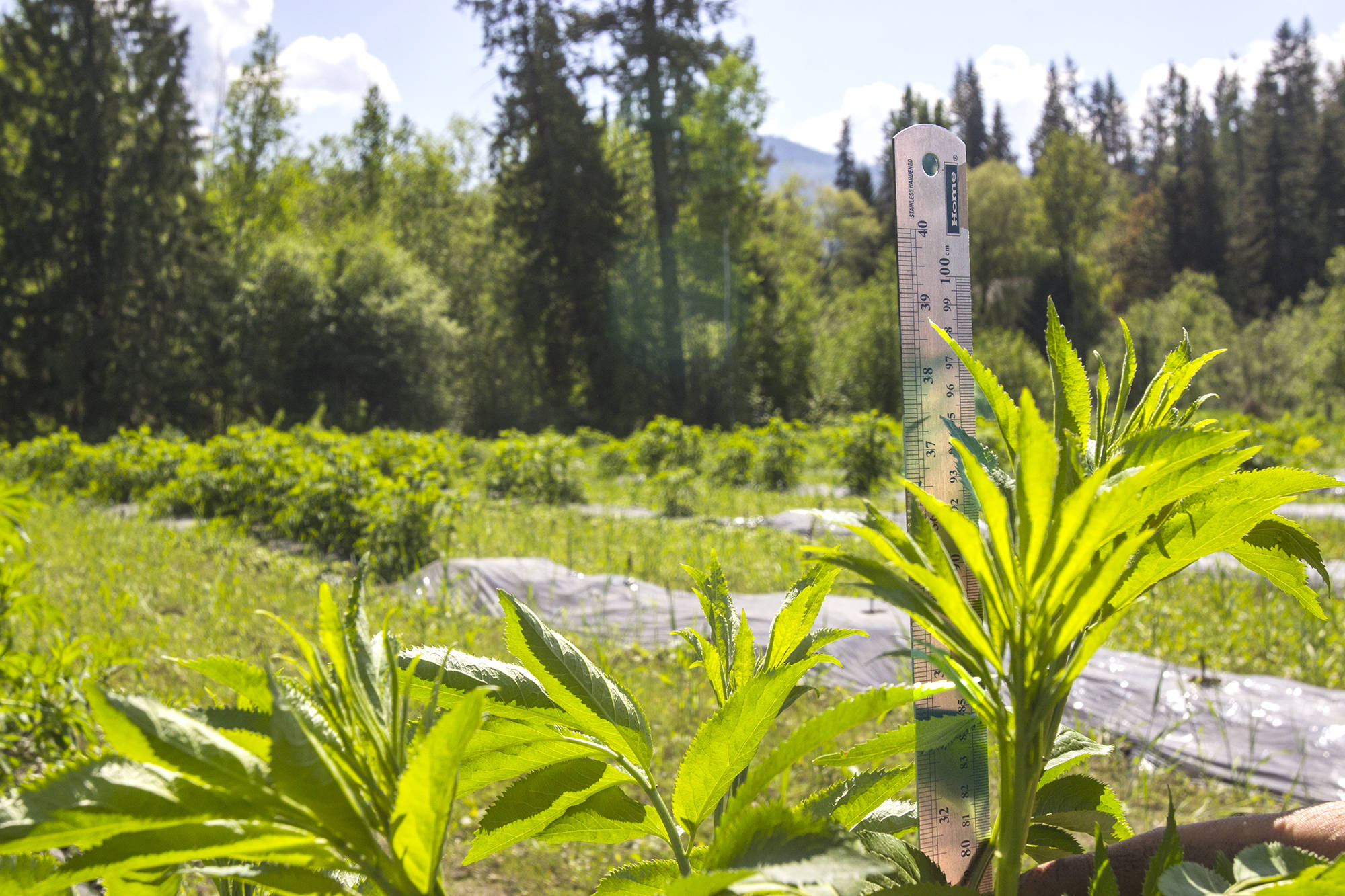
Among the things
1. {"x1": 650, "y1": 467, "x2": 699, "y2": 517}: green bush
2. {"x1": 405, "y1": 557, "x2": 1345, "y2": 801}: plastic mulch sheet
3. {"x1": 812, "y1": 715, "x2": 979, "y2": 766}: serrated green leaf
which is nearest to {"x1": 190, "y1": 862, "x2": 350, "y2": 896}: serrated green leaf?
{"x1": 812, "y1": 715, "x2": 979, "y2": 766}: serrated green leaf

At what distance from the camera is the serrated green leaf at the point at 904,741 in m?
0.41

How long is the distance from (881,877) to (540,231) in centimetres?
2314

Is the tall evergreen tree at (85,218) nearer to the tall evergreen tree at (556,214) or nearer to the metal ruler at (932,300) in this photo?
the tall evergreen tree at (556,214)

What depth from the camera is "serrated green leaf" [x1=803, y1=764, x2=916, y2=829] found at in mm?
475

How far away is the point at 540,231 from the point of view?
73.7 ft

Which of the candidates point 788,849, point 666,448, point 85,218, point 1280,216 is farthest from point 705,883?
point 1280,216

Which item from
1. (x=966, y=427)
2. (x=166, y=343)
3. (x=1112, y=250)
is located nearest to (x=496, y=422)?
(x=166, y=343)

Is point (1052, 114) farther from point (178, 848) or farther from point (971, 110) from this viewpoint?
point (178, 848)

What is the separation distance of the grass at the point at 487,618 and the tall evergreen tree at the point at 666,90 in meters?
14.4

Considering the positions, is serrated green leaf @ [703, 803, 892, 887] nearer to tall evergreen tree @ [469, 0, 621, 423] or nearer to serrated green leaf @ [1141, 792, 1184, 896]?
serrated green leaf @ [1141, 792, 1184, 896]

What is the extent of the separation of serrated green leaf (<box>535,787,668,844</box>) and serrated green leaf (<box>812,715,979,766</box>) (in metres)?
0.10

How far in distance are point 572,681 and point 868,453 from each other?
10.2 m

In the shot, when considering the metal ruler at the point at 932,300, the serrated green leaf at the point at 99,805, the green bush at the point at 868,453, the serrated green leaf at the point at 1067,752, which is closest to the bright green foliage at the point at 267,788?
the serrated green leaf at the point at 99,805

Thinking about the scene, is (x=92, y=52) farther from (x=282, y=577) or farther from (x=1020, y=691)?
(x=1020, y=691)
